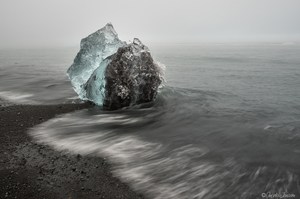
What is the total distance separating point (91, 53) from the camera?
18.4 m

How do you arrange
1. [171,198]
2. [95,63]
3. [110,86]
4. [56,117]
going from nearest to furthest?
[171,198]
[56,117]
[110,86]
[95,63]

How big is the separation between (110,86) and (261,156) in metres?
8.50

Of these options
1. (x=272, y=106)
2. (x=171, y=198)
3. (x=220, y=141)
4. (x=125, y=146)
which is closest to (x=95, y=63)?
(x=125, y=146)

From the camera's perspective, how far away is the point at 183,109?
16234 millimetres

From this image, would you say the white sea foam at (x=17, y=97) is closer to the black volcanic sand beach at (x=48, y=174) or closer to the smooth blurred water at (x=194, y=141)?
the smooth blurred water at (x=194, y=141)

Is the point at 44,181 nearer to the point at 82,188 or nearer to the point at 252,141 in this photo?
the point at 82,188

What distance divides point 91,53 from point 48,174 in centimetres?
1152

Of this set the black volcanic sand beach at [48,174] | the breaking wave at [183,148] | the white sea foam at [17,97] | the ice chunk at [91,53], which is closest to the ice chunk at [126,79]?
the breaking wave at [183,148]

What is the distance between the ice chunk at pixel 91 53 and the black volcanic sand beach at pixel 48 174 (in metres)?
7.21

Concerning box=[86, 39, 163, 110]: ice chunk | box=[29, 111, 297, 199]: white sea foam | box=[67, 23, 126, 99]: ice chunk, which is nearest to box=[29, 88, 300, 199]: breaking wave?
box=[29, 111, 297, 199]: white sea foam

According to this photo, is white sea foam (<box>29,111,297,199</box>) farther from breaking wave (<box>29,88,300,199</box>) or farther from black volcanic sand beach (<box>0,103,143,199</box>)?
black volcanic sand beach (<box>0,103,143,199</box>)

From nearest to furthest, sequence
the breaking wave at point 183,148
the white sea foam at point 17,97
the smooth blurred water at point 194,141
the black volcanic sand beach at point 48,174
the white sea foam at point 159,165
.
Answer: the black volcanic sand beach at point 48,174, the white sea foam at point 159,165, the breaking wave at point 183,148, the smooth blurred water at point 194,141, the white sea foam at point 17,97

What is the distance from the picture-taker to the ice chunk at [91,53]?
59.2 ft

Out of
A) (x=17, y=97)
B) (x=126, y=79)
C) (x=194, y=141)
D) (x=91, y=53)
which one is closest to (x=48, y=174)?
(x=194, y=141)
